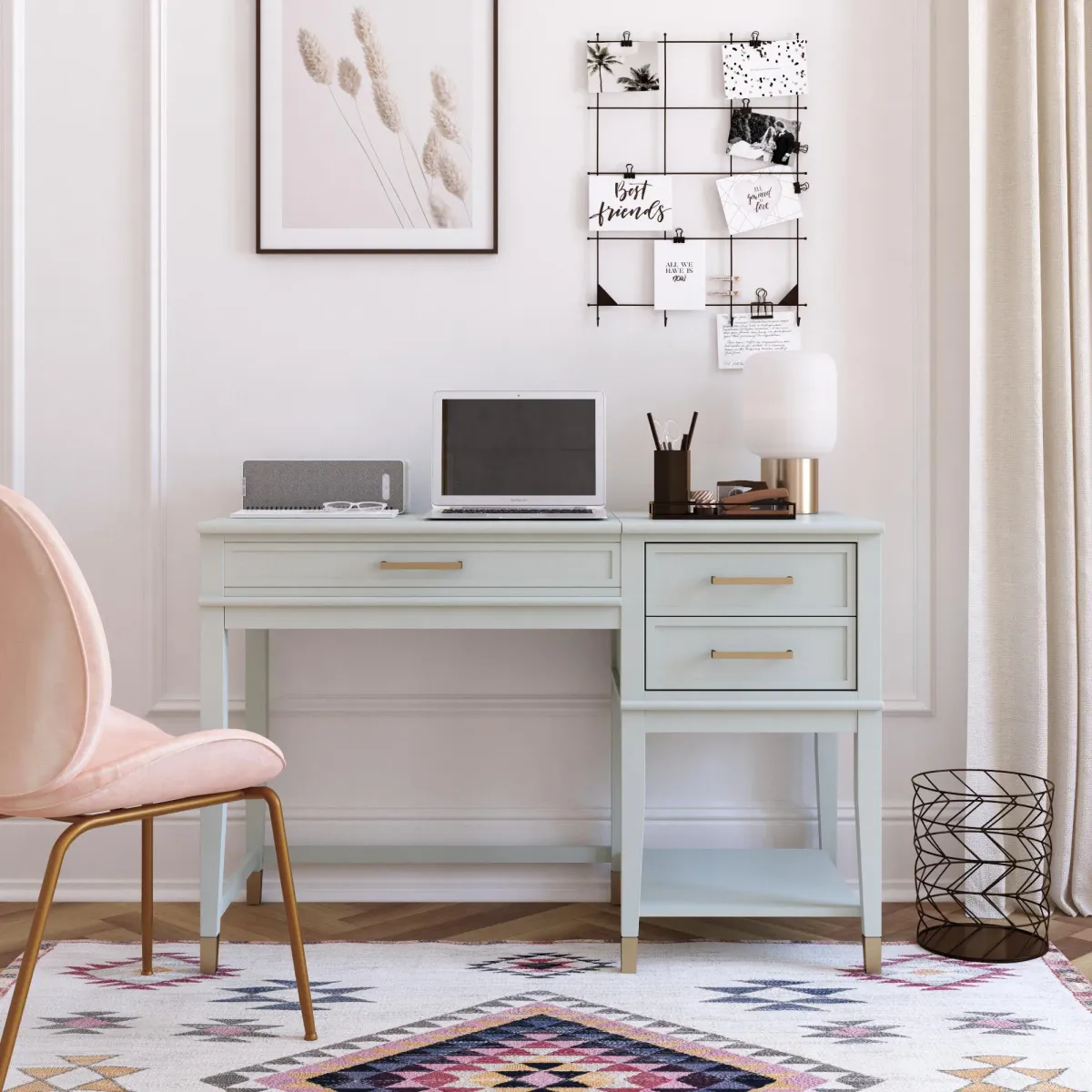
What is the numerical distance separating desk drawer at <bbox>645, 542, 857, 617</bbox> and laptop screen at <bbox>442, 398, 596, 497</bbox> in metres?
0.31

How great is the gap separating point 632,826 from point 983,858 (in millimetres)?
872

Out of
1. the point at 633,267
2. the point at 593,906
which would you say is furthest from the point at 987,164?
the point at 593,906

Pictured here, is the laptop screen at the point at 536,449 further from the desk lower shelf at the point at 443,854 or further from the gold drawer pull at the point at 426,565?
the desk lower shelf at the point at 443,854

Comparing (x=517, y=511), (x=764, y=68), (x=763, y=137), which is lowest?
(x=517, y=511)

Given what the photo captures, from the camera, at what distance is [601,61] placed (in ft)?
8.06

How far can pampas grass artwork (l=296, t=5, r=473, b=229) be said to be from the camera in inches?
96.7

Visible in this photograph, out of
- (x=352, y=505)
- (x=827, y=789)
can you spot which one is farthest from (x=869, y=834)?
(x=352, y=505)

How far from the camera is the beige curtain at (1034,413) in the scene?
235cm

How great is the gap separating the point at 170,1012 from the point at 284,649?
83 cm

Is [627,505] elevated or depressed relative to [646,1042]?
elevated

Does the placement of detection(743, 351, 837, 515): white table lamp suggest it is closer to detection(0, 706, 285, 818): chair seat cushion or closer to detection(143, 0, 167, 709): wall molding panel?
detection(0, 706, 285, 818): chair seat cushion

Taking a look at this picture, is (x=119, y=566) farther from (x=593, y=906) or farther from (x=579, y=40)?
(x=579, y=40)

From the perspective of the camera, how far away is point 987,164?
240 cm

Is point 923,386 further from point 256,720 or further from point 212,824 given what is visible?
point 212,824
